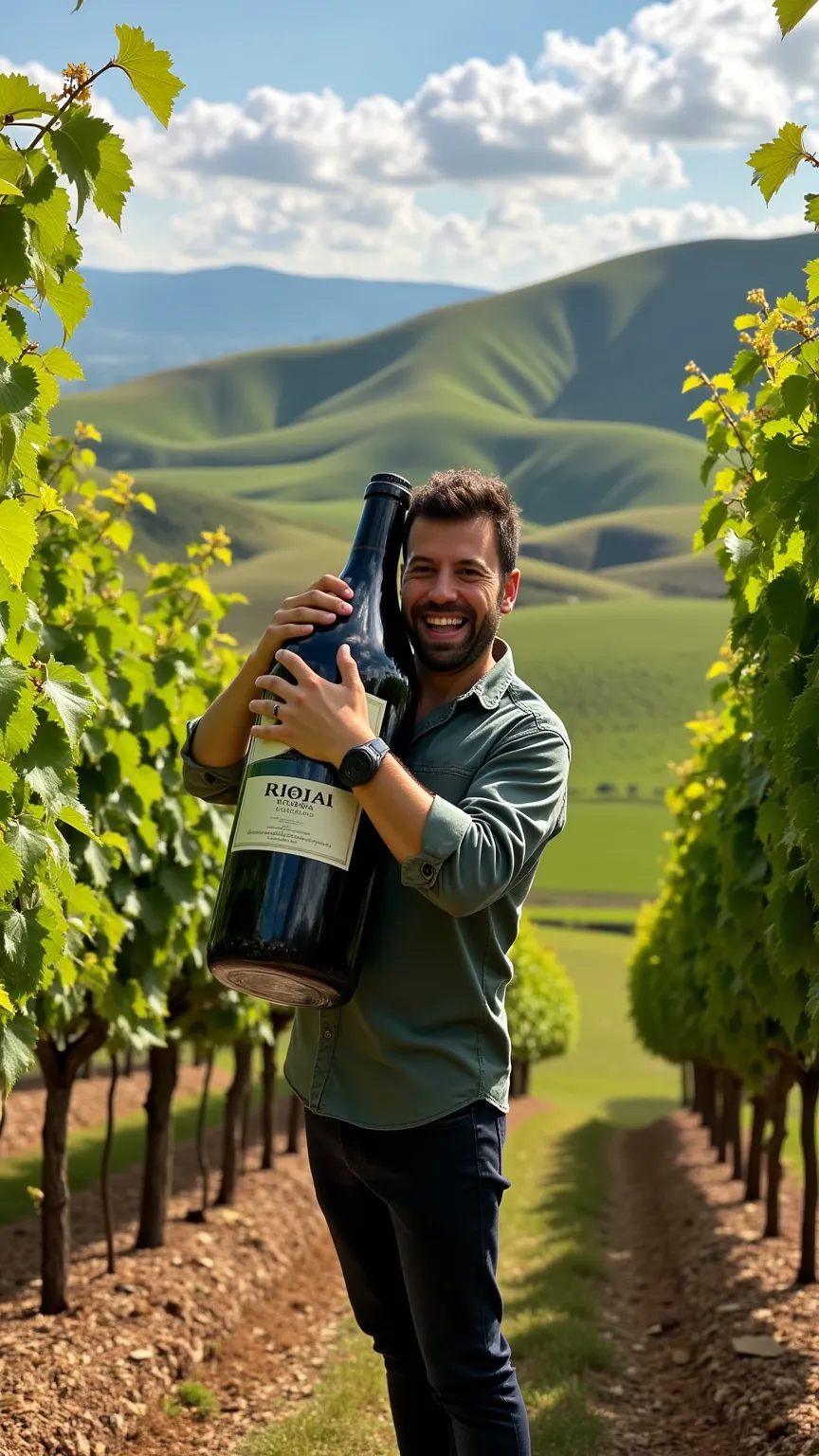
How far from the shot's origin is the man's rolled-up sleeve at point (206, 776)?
12.9 ft

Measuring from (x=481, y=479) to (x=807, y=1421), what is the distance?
4.59 m

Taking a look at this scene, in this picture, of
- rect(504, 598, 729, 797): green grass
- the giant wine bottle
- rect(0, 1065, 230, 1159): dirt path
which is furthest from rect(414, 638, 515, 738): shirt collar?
rect(504, 598, 729, 797): green grass

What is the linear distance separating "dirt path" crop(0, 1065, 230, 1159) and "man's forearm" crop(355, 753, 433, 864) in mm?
12733

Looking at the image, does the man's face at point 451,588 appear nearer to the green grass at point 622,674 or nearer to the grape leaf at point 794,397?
the grape leaf at point 794,397

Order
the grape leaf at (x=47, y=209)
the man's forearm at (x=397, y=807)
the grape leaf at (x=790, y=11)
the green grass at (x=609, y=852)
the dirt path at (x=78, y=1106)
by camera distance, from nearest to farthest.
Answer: the grape leaf at (x=790, y=11) < the man's forearm at (x=397, y=807) < the grape leaf at (x=47, y=209) < the dirt path at (x=78, y=1106) < the green grass at (x=609, y=852)

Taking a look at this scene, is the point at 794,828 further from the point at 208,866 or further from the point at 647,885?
the point at 647,885

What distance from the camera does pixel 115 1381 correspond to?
7.02 metres

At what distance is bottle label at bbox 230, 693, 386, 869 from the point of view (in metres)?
3.42

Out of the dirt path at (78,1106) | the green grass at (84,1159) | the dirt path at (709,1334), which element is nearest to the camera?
the dirt path at (709,1334)

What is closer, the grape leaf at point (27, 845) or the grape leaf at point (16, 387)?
the grape leaf at point (16, 387)

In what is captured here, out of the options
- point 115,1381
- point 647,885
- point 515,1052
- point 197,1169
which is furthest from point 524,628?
point 115,1381

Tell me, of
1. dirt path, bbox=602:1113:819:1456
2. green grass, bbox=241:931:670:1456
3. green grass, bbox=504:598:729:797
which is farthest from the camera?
green grass, bbox=504:598:729:797

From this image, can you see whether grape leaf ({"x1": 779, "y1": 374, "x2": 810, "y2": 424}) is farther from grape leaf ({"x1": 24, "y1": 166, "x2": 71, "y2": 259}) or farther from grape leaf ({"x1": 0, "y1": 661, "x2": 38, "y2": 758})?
grape leaf ({"x1": 0, "y1": 661, "x2": 38, "y2": 758})

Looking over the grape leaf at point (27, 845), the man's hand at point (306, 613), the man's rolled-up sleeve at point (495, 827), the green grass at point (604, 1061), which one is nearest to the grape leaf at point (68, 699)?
the grape leaf at point (27, 845)
